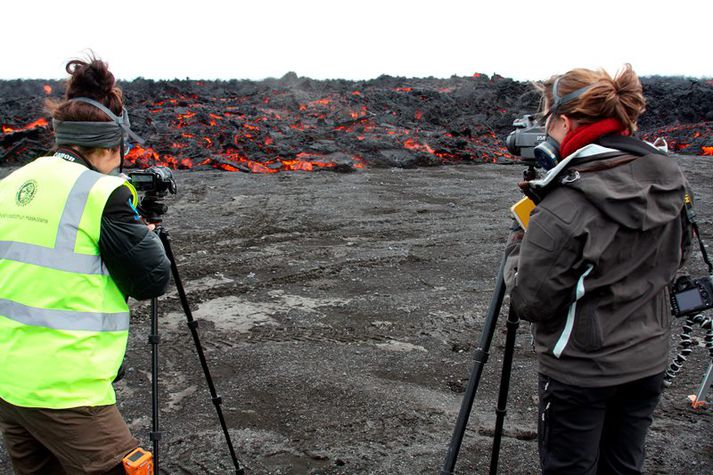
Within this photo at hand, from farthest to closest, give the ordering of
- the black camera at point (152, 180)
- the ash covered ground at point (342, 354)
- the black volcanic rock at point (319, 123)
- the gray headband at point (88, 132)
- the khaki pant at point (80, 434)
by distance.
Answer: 1. the black volcanic rock at point (319, 123)
2. the ash covered ground at point (342, 354)
3. the black camera at point (152, 180)
4. the gray headband at point (88, 132)
5. the khaki pant at point (80, 434)

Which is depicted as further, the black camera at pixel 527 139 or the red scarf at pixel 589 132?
the black camera at pixel 527 139

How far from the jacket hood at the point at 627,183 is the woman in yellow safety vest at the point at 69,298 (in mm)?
1415

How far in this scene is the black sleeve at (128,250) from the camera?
5.92 ft

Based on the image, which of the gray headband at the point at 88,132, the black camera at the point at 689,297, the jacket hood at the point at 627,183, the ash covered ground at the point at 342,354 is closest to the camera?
the jacket hood at the point at 627,183

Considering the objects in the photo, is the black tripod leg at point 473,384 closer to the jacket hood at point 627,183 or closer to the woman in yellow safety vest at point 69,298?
the jacket hood at point 627,183

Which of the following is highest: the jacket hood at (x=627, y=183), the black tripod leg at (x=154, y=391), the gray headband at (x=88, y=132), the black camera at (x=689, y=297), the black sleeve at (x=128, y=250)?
the gray headband at (x=88, y=132)

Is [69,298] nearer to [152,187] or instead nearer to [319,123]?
[152,187]

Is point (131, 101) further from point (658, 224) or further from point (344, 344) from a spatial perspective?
point (658, 224)

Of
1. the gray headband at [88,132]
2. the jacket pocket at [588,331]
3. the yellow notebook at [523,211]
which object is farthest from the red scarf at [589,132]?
the gray headband at [88,132]

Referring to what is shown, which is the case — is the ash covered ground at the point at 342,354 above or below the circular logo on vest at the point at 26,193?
below

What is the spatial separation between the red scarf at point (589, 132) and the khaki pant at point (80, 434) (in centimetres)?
177

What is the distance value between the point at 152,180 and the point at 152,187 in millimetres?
32

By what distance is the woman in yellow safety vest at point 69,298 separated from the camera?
176cm

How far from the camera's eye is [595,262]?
1717 millimetres
